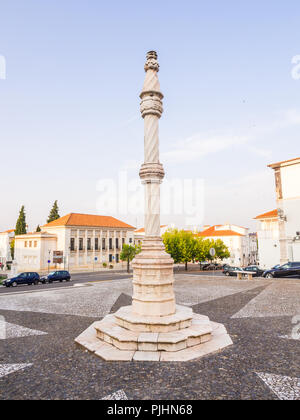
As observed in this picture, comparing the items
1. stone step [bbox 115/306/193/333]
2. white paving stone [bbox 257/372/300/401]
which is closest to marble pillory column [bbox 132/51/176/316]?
stone step [bbox 115/306/193/333]

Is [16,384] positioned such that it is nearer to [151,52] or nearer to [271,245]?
[151,52]

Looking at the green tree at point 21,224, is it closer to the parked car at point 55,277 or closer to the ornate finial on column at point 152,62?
the parked car at point 55,277

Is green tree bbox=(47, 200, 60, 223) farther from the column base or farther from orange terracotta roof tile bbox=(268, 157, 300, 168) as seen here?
the column base

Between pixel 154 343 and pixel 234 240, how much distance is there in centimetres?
6928

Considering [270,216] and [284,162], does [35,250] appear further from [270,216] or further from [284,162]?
[284,162]

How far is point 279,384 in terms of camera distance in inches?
164

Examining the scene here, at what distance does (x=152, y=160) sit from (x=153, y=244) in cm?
243

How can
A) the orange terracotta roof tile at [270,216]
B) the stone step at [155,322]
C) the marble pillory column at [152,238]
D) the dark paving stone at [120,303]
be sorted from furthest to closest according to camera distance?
1. the orange terracotta roof tile at [270,216]
2. the dark paving stone at [120,303]
3. the marble pillory column at [152,238]
4. the stone step at [155,322]

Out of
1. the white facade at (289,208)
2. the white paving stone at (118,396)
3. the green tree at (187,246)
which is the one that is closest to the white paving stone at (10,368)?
the white paving stone at (118,396)

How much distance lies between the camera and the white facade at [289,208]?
27.0 m

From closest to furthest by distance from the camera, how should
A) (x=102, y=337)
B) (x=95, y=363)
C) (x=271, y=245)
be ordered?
(x=95, y=363) → (x=102, y=337) → (x=271, y=245)

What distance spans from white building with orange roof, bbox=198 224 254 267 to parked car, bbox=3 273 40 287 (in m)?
53.4

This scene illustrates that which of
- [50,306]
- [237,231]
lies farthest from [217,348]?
[237,231]

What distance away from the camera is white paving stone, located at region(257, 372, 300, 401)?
12.5ft
